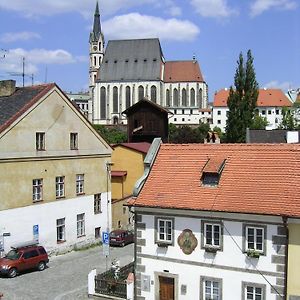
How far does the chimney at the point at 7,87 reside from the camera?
32.9m

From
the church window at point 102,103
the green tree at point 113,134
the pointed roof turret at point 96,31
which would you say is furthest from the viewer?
the pointed roof turret at point 96,31

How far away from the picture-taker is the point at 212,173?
20594mm

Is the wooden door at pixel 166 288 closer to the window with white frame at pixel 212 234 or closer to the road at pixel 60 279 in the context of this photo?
the window with white frame at pixel 212 234

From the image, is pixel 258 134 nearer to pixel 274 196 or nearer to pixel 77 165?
pixel 77 165

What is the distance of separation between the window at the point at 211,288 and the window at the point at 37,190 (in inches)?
566

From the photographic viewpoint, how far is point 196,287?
20031 mm

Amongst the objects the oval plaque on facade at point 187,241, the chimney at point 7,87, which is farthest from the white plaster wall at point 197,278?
the chimney at point 7,87

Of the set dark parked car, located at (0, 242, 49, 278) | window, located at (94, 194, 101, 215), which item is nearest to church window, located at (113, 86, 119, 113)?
window, located at (94, 194, 101, 215)

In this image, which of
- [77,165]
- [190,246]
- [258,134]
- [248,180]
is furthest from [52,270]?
[258,134]

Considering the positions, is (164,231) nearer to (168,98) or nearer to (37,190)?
(37,190)

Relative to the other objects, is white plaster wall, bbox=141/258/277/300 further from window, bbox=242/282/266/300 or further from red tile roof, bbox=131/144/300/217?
A: red tile roof, bbox=131/144/300/217

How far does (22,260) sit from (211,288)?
36.8 feet

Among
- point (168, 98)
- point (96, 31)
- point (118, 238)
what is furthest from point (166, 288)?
point (96, 31)

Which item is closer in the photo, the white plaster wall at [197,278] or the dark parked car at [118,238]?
the white plaster wall at [197,278]
